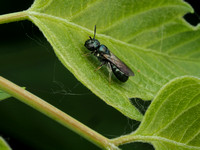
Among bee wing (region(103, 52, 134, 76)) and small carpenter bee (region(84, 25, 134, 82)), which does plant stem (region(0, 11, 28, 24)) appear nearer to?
small carpenter bee (region(84, 25, 134, 82))

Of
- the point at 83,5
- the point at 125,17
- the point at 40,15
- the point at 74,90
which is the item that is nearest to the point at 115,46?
the point at 125,17

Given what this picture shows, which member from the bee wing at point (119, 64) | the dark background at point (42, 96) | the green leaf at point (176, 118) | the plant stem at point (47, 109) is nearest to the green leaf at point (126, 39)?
the bee wing at point (119, 64)

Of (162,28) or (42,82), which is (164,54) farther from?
(42,82)

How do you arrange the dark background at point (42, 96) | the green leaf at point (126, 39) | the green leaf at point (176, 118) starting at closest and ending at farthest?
the green leaf at point (176, 118) < the green leaf at point (126, 39) < the dark background at point (42, 96)

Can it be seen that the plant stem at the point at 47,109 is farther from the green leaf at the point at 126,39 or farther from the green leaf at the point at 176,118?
the green leaf at the point at 176,118

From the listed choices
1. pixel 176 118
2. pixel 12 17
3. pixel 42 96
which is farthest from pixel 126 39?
pixel 42 96

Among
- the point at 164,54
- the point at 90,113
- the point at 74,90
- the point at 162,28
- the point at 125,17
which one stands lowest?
the point at 90,113

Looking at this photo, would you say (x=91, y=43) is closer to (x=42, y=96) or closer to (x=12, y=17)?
(x=12, y=17)
